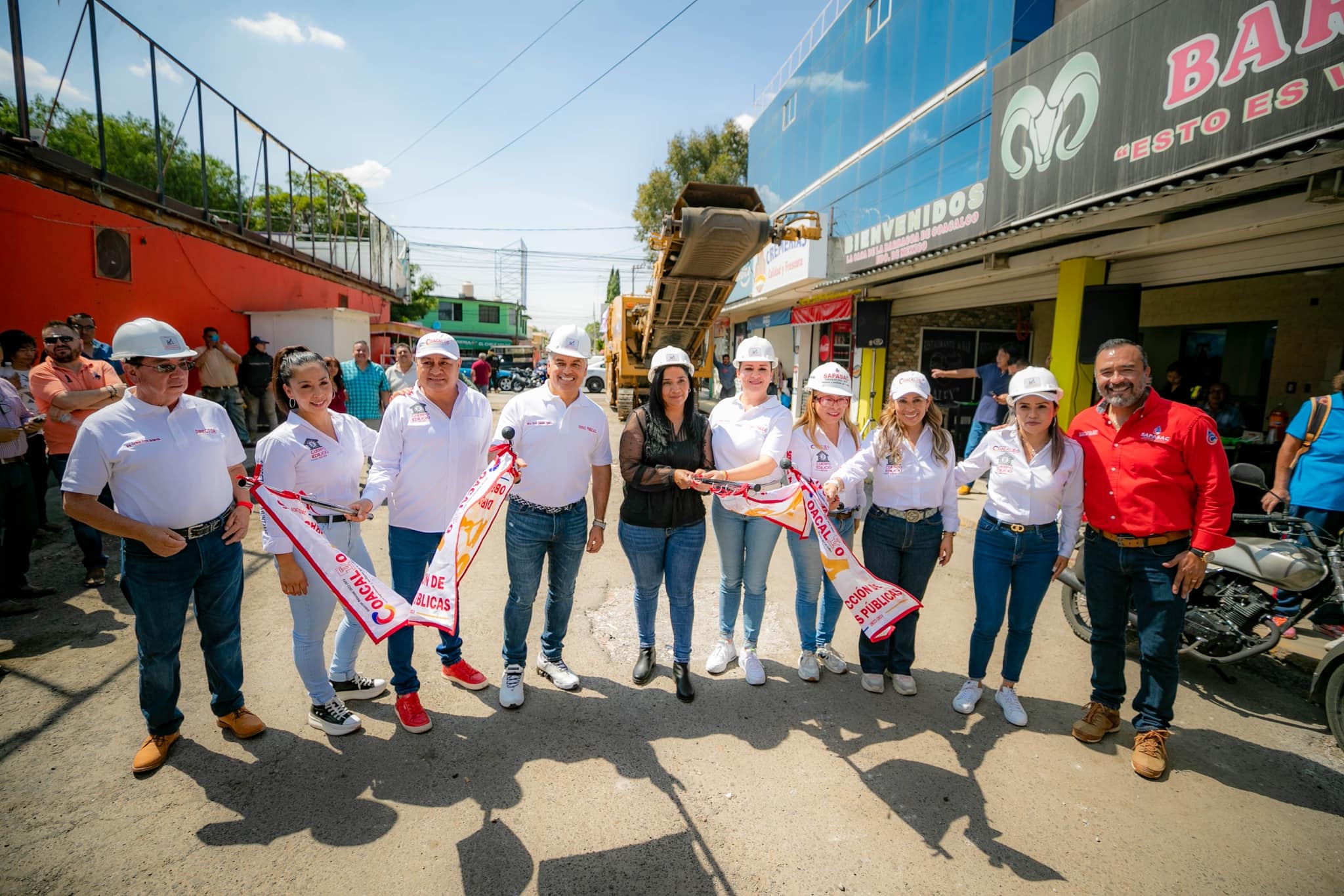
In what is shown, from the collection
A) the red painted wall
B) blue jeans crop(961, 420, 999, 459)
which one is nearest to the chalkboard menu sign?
blue jeans crop(961, 420, 999, 459)

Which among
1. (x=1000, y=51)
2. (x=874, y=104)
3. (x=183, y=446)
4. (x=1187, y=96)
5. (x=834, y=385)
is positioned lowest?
(x=183, y=446)

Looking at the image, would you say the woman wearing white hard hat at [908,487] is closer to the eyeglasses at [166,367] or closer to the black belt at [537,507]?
the black belt at [537,507]

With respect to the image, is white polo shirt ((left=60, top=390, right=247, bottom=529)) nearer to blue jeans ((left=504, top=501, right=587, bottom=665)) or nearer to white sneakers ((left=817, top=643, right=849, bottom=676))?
blue jeans ((left=504, top=501, right=587, bottom=665))

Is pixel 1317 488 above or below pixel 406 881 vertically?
→ above

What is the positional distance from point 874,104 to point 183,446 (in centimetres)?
1439

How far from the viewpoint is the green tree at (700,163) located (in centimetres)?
3020

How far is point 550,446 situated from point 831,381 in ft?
5.74

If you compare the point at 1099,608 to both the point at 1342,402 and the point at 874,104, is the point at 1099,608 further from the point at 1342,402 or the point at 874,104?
the point at 874,104

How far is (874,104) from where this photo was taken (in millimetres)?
13141

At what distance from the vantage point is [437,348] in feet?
10.9

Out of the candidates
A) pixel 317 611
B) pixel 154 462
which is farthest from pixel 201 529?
pixel 317 611

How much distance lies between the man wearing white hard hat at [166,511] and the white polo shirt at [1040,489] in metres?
3.93

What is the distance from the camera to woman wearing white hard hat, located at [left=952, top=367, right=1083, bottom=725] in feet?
11.0

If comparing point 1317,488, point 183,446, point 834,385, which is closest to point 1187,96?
point 1317,488
